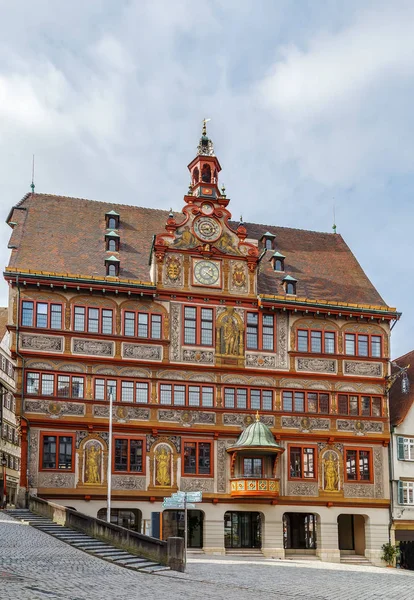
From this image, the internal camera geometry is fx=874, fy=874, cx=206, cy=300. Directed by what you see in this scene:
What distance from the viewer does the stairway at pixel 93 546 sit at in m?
28.0

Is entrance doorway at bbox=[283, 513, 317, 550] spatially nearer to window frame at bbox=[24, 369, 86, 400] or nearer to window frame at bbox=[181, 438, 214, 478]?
window frame at bbox=[181, 438, 214, 478]

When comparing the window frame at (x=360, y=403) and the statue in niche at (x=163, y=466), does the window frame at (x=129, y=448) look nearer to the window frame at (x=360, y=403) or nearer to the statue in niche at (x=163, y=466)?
the statue in niche at (x=163, y=466)

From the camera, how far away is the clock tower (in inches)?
1901

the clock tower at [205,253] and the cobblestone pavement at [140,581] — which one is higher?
the clock tower at [205,253]

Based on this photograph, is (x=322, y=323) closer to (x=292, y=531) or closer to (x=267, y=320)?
(x=267, y=320)

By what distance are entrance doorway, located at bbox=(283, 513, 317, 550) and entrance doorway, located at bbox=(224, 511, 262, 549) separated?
286 centimetres

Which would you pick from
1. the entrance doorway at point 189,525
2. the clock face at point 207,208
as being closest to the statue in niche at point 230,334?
the clock face at point 207,208

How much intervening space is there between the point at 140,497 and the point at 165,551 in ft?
54.7

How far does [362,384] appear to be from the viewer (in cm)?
5028

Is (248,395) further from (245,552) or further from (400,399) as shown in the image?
(400,399)

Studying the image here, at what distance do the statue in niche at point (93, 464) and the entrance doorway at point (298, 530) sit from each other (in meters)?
14.4

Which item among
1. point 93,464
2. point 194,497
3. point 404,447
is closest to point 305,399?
point 404,447

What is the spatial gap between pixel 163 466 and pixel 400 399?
16.0 m

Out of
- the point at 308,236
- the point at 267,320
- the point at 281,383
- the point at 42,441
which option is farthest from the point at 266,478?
the point at 308,236
